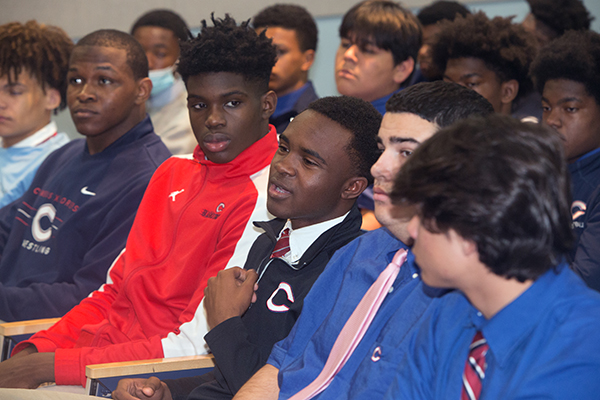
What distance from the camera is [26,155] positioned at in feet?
9.85

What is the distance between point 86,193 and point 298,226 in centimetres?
106

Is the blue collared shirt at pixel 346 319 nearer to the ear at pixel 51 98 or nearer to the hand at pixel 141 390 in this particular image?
the hand at pixel 141 390

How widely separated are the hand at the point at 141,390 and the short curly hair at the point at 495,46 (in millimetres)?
1793

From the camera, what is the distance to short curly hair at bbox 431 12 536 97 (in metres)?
2.39

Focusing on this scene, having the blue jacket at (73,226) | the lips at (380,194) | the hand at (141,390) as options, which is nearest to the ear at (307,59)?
the blue jacket at (73,226)

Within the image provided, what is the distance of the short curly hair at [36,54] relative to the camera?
117 inches

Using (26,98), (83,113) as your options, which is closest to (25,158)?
(26,98)

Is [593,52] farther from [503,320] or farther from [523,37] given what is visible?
[503,320]

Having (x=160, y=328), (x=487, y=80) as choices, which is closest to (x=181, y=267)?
(x=160, y=328)

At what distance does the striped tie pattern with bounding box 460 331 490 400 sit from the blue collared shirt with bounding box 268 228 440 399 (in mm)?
177

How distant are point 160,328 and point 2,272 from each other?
38.1 inches

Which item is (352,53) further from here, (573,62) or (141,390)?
(141,390)

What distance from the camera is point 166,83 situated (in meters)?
3.32

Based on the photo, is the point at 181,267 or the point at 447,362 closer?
the point at 447,362
